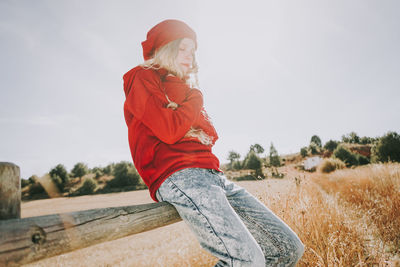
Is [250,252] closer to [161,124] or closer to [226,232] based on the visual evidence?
[226,232]

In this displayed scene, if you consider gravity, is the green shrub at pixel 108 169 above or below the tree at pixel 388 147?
below

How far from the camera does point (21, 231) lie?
71 centimetres

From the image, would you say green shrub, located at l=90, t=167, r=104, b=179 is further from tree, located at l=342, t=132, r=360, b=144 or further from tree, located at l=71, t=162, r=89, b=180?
tree, located at l=342, t=132, r=360, b=144

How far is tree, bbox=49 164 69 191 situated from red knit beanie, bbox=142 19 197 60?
2859cm

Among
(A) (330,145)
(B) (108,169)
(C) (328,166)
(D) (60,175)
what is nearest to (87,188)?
(D) (60,175)

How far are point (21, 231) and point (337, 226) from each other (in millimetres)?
3299

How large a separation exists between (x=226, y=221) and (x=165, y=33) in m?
1.46

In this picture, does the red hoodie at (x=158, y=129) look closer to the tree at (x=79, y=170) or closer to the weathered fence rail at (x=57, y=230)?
the weathered fence rail at (x=57, y=230)

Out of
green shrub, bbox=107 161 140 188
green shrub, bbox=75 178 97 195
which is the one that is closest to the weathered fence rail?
green shrub, bbox=75 178 97 195

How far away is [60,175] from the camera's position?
2522cm

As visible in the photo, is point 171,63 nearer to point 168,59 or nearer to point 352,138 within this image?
point 168,59

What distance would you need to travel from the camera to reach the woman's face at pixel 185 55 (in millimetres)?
1631

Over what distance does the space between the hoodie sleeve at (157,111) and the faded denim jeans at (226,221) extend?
272 millimetres

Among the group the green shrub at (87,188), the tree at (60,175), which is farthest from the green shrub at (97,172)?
the green shrub at (87,188)
